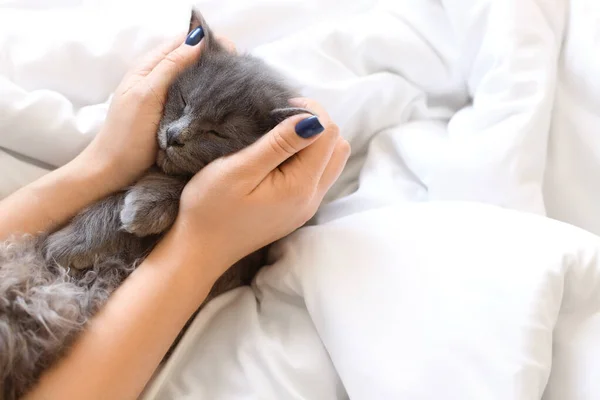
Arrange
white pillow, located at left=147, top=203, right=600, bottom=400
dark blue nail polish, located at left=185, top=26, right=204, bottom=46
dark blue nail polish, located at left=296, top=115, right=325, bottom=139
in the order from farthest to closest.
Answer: dark blue nail polish, located at left=185, top=26, right=204, bottom=46 → dark blue nail polish, located at left=296, top=115, right=325, bottom=139 → white pillow, located at left=147, top=203, right=600, bottom=400

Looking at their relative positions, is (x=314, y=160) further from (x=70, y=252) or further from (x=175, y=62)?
(x=70, y=252)

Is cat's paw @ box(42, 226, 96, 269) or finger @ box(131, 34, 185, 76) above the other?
finger @ box(131, 34, 185, 76)

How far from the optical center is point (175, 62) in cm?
105

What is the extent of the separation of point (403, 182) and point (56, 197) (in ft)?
2.42

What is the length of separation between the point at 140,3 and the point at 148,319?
2.92 ft

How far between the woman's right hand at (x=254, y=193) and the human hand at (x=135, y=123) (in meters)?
0.17

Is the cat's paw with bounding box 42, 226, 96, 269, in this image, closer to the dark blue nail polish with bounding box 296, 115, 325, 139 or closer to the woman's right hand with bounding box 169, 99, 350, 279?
the woman's right hand with bounding box 169, 99, 350, 279

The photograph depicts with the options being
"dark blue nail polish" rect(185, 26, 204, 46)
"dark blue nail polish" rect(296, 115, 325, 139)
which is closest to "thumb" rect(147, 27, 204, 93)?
"dark blue nail polish" rect(185, 26, 204, 46)

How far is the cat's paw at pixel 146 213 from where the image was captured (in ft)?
3.01

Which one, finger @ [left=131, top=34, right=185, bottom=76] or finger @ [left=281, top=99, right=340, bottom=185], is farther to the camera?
finger @ [left=131, top=34, right=185, bottom=76]

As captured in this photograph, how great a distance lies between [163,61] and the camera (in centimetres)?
106

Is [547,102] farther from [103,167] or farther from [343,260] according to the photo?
[103,167]

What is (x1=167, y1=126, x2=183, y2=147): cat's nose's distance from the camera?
964 mm

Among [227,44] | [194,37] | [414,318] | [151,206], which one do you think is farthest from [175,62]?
[414,318]
